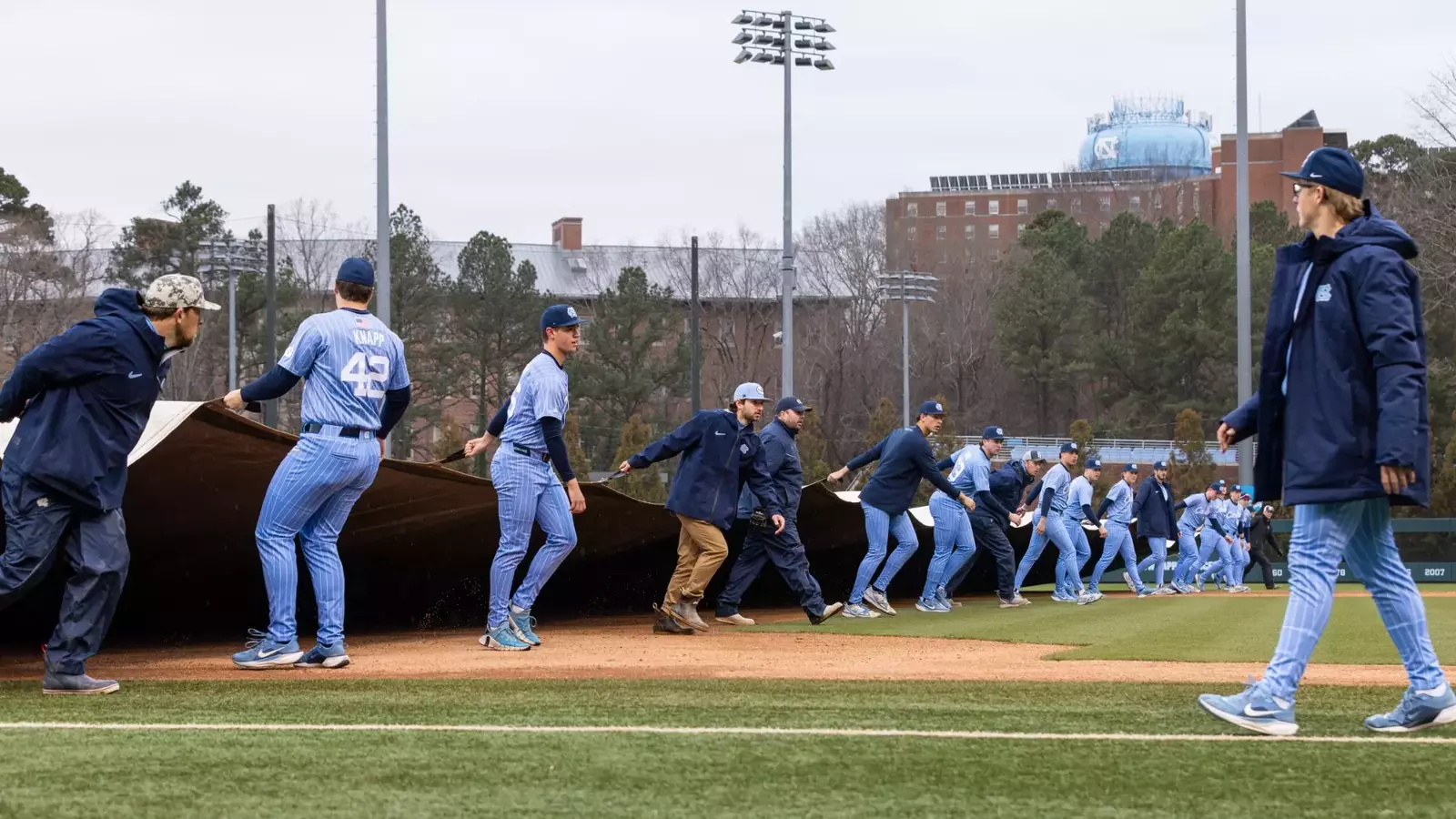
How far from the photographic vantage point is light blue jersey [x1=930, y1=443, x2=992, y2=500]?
16812 mm

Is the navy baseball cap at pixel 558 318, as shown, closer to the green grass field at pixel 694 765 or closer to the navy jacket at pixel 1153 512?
the green grass field at pixel 694 765

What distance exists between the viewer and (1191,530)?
25406 mm

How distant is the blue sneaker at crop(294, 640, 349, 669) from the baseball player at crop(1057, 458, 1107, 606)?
11.9 metres

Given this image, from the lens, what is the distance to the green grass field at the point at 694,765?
12.9ft

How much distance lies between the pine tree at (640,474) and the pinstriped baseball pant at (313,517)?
36.5 metres

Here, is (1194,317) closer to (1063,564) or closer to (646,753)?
(1063,564)

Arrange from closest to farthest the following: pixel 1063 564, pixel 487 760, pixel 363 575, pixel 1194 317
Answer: pixel 487 760 → pixel 363 575 → pixel 1063 564 → pixel 1194 317

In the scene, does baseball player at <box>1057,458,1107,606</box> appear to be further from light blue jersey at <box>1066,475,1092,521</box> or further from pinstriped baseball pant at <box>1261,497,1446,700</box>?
pinstriped baseball pant at <box>1261,497,1446,700</box>

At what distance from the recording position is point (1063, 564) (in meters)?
19.2

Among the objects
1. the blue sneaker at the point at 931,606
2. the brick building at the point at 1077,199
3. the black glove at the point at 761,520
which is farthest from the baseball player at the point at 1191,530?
the brick building at the point at 1077,199

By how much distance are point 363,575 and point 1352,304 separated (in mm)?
7627

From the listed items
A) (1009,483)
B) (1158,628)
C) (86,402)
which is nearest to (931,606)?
(1009,483)

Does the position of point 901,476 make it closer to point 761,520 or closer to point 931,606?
point 931,606

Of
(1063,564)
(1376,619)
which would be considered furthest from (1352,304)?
(1063,564)
